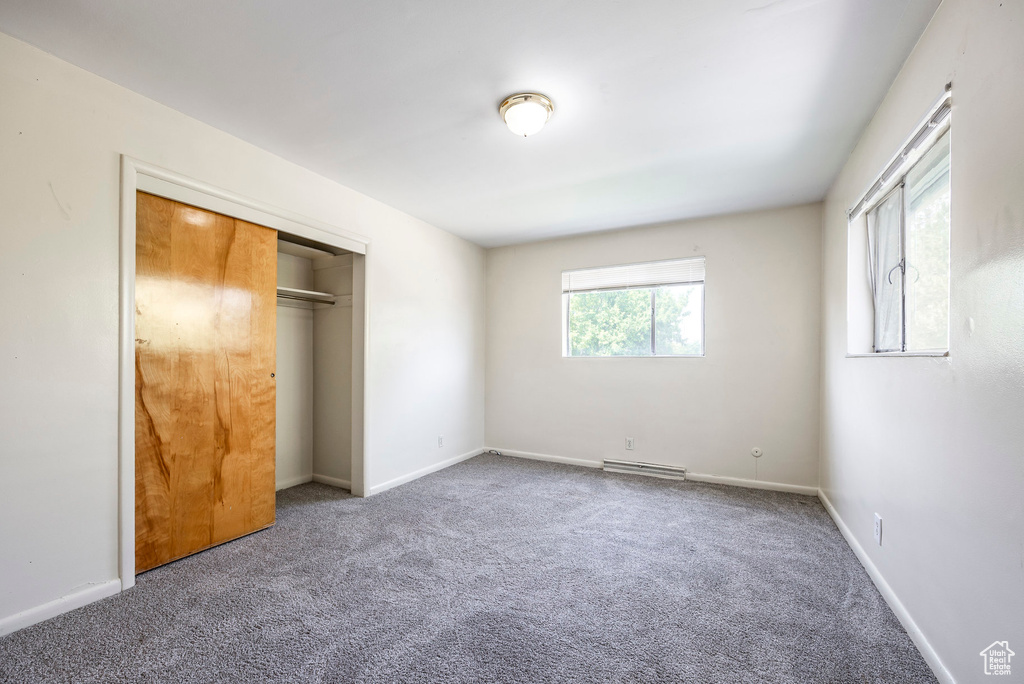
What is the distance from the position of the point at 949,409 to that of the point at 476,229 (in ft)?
12.9

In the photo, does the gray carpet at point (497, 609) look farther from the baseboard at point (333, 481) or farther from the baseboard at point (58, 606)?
the baseboard at point (333, 481)

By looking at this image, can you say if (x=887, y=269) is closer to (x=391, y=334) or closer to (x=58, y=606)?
(x=391, y=334)

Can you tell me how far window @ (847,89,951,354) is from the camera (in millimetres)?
1823

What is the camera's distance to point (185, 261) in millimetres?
2549

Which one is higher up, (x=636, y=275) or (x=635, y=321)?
(x=636, y=275)

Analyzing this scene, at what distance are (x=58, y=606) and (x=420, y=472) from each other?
2.57m

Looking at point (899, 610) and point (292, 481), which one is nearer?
point (899, 610)

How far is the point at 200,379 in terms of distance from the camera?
2617 millimetres

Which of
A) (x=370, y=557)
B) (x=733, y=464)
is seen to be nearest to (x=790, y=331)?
(x=733, y=464)

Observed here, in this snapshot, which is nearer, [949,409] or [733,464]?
[949,409]

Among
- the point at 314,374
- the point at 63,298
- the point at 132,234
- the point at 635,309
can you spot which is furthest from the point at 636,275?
the point at 63,298

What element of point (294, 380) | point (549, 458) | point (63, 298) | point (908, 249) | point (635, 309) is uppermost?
point (908, 249)

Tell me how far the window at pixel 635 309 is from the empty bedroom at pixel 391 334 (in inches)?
26.5

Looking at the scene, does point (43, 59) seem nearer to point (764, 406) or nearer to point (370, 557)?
point (370, 557)
